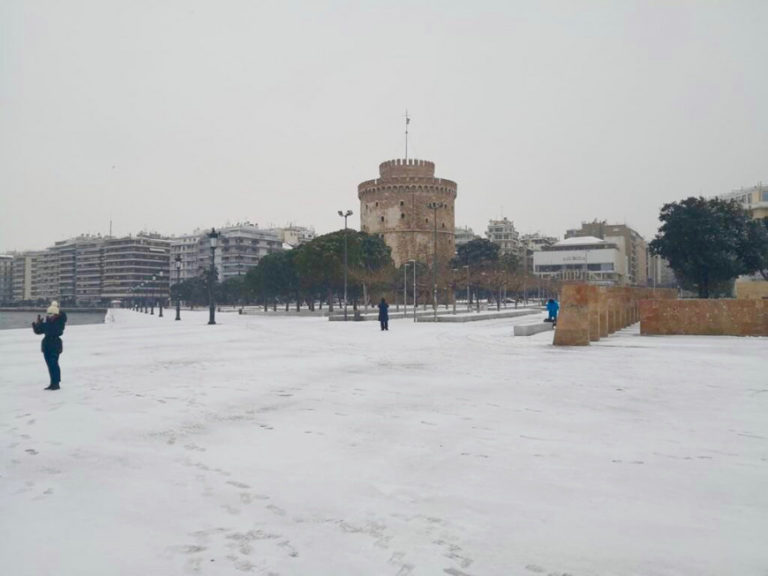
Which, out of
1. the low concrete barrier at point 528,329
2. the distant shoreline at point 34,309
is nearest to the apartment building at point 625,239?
the low concrete barrier at point 528,329

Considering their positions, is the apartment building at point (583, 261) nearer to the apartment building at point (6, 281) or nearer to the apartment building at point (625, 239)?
the apartment building at point (625, 239)

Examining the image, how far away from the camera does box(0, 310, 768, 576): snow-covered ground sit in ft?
10.1

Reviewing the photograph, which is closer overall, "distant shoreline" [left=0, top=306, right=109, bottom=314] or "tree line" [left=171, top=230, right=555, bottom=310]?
"tree line" [left=171, top=230, right=555, bottom=310]

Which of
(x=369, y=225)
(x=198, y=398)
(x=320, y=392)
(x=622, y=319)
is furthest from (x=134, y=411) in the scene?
(x=369, y=225)

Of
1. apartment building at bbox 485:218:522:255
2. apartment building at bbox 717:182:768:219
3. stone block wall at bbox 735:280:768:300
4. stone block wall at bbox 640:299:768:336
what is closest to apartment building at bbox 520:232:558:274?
apartment building at bbox 485:218:522:255

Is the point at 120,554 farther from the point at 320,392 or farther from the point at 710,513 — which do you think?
the point at 320,392

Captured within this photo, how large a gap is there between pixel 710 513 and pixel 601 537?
836 mm

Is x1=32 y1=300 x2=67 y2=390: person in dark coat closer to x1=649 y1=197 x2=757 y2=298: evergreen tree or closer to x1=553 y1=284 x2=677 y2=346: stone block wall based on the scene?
x1=553 y1=284 x2=677 y2=346: stone block wall

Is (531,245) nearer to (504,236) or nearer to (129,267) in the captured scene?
(504,236)

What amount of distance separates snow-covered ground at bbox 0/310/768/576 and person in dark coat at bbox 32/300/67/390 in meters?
0.30

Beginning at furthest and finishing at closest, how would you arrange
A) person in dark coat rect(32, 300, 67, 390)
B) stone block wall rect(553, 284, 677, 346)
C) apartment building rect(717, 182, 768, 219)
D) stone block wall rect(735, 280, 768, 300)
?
apartment building rect(717, 182, 768, 219), stone block wall rect(735, 280, 768, 300), stone block wall rect(553, 284, 677, 346), person in dark coat rect(32, 300, 67, 390)

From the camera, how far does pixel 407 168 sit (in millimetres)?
78062

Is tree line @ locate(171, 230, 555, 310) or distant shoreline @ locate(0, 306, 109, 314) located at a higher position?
tree line @ locate(171, 230, 555, 310)

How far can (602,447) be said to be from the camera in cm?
509
